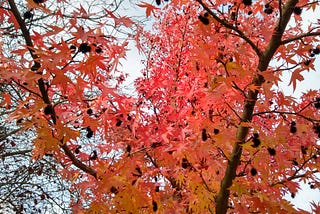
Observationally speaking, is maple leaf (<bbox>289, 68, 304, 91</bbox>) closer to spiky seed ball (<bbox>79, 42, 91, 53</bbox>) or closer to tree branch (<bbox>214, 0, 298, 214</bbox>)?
tree branch (<bbox>214, 0, 298, 214</bbox>)

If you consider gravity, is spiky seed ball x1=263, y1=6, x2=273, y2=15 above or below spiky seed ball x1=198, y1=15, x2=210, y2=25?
above

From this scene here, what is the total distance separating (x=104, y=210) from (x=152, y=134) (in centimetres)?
83

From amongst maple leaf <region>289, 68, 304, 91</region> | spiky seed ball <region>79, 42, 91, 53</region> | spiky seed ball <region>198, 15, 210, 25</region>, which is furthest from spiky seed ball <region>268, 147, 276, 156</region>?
spiky seed ball <region>79, 42, 91, 53</region>

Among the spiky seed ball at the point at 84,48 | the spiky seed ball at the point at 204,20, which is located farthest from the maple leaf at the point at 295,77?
the spiky seed ball at the point at 84,48

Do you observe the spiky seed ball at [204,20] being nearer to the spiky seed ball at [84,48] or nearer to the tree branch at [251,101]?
the tree branch at [251,101]

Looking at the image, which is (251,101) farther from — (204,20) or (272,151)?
(204,20)

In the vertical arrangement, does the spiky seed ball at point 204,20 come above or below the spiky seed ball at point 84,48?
above

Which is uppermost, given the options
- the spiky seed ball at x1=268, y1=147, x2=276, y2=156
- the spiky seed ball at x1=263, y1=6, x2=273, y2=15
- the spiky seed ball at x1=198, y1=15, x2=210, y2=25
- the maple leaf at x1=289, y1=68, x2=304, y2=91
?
the spiky seed ball at x1=263, y1=6, x2=273, y2=15

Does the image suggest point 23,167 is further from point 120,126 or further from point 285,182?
point 285,182

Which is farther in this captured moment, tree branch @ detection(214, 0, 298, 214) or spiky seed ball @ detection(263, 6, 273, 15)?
spiky seed ball @ detection(263, 6, 273, 15)

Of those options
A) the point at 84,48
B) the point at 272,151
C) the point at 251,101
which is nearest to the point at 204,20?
the point at 251,101

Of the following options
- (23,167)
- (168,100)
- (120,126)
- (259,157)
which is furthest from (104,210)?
(23,167)

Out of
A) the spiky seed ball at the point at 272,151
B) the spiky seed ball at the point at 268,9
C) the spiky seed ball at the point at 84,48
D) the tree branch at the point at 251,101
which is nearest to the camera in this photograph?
the spiky seed ball at the point at 84,48

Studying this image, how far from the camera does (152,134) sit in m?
3.61
